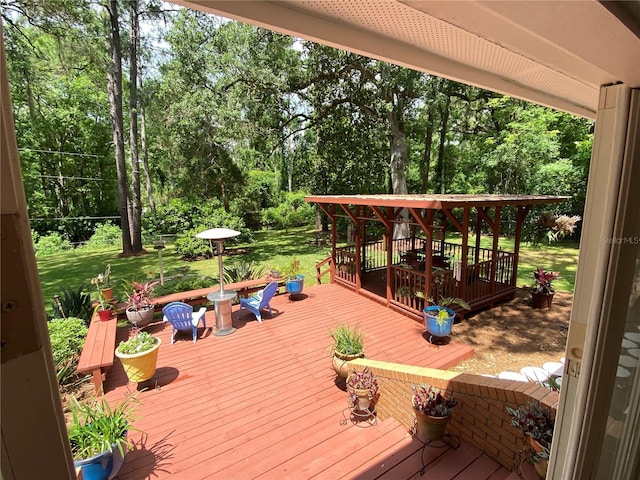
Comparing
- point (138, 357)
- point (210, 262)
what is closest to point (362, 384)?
point (138, 357)

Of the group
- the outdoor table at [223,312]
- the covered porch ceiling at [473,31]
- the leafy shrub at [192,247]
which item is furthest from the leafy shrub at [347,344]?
the leafy shrub at [192,247]

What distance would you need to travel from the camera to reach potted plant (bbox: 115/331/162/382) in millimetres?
4312

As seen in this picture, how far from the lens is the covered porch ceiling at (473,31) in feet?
2.38

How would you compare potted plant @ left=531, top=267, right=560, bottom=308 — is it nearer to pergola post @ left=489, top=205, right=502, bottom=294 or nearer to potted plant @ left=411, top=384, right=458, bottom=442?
pergola post @ left=489, top=205, right=502, bottom=294

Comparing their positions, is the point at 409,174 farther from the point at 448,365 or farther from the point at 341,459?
the point at 341,459

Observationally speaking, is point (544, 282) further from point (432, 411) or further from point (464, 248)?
point (432, 411)

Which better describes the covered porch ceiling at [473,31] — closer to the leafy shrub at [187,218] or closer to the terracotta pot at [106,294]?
the terracotta pot at [106,294]

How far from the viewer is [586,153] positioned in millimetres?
12812

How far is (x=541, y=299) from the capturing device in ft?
23.7

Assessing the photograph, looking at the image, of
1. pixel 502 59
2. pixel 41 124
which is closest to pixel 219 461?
pixel 502 59

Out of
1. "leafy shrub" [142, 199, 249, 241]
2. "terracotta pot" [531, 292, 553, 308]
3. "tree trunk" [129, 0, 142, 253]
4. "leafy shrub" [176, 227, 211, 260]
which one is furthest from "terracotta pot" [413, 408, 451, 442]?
"tree trunk" [129, 0, 142, 253]

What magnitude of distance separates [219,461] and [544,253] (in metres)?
14.1

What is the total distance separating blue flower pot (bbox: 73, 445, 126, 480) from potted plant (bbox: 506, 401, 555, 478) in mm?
3370

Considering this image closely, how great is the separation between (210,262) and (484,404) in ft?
42.0
